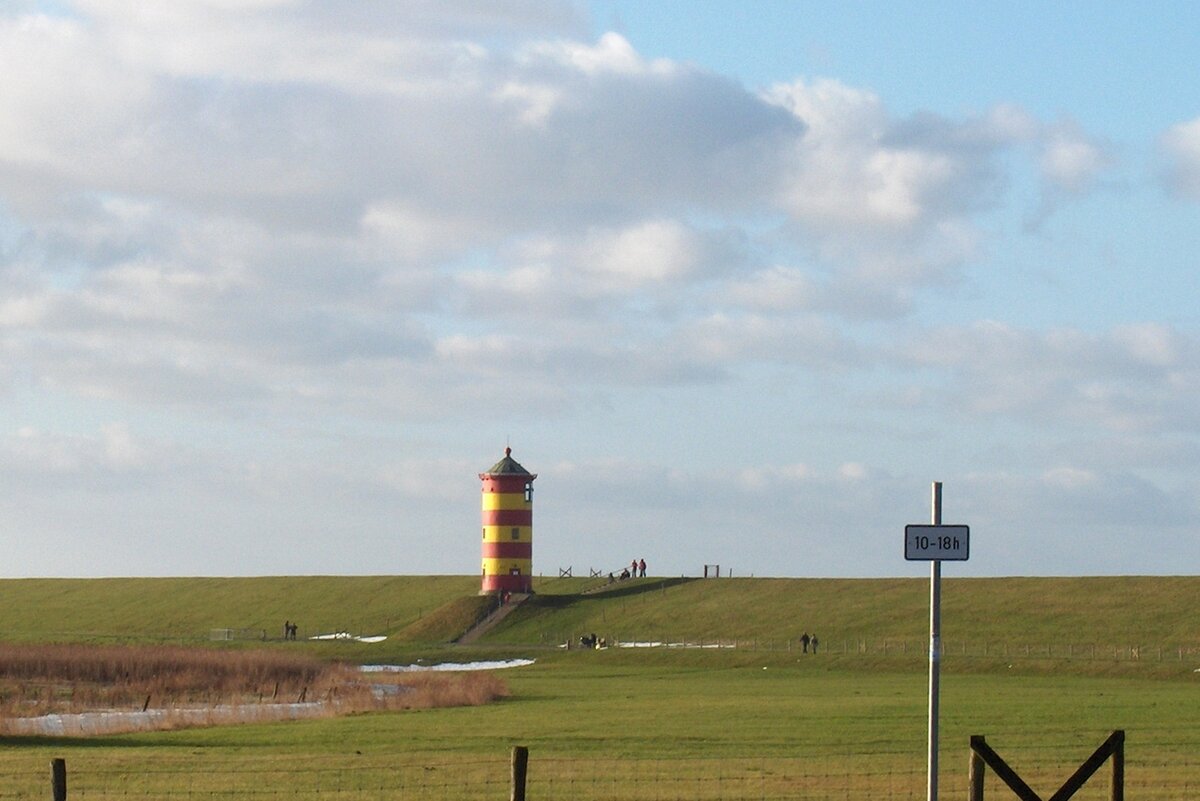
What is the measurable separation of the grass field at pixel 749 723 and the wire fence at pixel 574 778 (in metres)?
0.07

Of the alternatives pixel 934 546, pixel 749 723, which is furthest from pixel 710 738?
pixel 934 546

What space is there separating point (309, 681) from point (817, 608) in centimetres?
3841

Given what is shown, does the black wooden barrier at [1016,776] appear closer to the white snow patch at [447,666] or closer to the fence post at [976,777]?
the fence post at [976,777]

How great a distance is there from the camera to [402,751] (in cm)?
3569

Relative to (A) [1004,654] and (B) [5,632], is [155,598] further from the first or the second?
(A) [1004,654]

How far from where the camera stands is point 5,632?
117 m

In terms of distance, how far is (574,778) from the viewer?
99.2 ft

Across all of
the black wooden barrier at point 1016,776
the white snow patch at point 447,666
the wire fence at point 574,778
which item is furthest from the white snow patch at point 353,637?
the black wooden barrier at point 1016,776

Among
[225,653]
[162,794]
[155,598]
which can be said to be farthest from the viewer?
[155,598]

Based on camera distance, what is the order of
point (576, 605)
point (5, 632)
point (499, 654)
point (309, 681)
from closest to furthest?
point (309, 681) < point (499, 654) < point (576, 605) < point (5, 632)

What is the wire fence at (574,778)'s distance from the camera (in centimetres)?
2795

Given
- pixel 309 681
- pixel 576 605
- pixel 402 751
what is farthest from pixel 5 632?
pixel 402 751

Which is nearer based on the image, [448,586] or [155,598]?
[448,586]

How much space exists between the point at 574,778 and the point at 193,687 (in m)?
34.8
